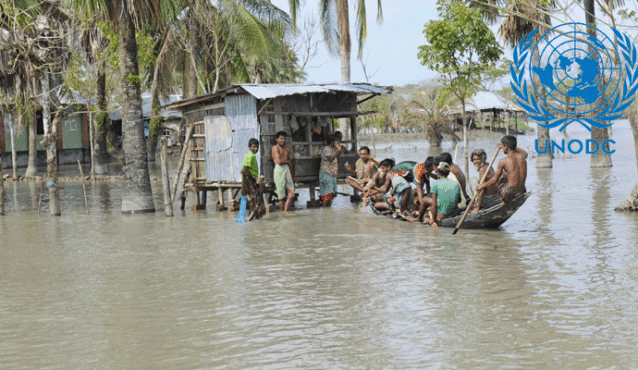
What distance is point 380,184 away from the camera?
539 inches

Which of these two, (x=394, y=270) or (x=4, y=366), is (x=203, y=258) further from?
(x=4, y=366)

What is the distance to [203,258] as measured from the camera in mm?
9820

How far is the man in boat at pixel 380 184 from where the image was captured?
13.3 m

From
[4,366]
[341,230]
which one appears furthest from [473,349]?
[341,230]

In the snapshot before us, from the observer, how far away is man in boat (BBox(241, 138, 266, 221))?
13.4 meters

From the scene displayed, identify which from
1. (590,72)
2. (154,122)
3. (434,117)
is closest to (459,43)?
(590,72)

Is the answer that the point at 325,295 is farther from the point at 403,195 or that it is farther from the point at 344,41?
the point at 344,41

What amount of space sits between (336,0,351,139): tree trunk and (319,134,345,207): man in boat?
682cm

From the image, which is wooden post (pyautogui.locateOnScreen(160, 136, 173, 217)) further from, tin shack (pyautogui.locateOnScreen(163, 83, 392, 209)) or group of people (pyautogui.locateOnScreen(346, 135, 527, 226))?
group of people (pyautogui.locateOnScreen(346, 135, 527, 226))

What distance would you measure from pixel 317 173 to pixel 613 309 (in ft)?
31.9

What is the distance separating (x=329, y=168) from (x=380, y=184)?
1.75 meters

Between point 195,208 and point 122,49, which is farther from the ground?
point 122,49

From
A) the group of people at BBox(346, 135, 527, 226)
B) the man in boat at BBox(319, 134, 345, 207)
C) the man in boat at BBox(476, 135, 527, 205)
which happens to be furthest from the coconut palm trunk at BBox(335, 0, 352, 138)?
the man in boat at BBox(476, 135, 527, 205)

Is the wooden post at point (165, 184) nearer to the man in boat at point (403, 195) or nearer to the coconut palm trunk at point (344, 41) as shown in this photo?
the man in boat at point (403, 195)
